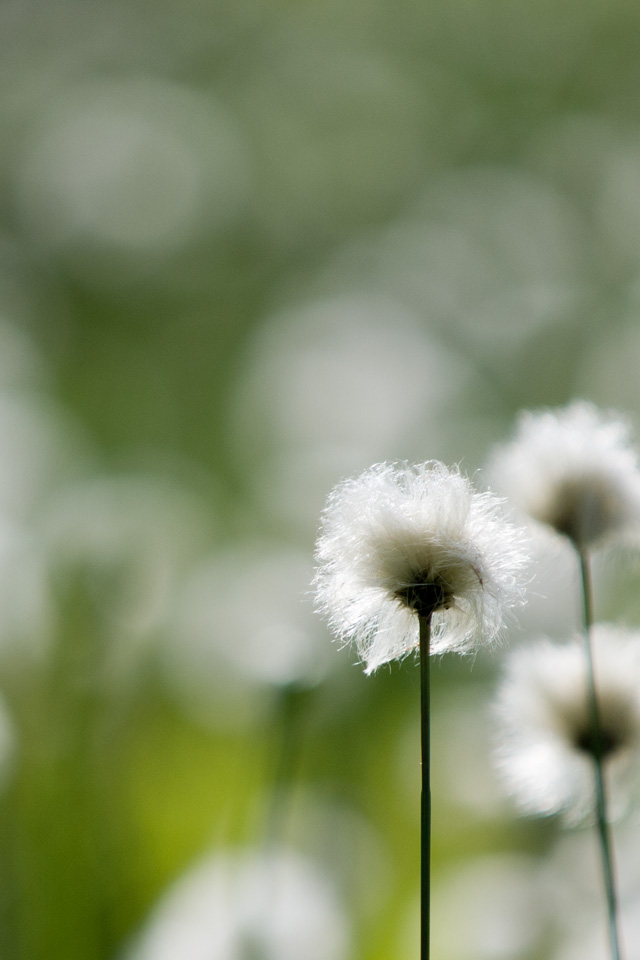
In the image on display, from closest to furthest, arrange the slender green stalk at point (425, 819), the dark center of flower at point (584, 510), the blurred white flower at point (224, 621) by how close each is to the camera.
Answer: the slender green stalk at point (425, 819), the dark center of flower at point (584, 510), the blurred white flower at point (224, 621)

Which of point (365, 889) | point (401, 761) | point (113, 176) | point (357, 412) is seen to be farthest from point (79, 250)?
point (365, 889)

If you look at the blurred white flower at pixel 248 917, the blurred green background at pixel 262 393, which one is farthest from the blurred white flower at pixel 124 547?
the blurred white flower at pixel 248 917

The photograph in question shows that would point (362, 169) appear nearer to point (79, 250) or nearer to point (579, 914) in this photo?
point (79, 250)

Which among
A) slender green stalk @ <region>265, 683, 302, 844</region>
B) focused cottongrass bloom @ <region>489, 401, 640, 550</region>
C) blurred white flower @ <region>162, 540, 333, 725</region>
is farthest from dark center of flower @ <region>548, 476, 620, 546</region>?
blurred white flower @ <region>162, 540, 333, 725</region>

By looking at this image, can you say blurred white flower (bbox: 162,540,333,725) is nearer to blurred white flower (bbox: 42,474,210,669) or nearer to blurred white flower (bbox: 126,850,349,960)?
blurred white flower (bbox: 42,474,210,669)

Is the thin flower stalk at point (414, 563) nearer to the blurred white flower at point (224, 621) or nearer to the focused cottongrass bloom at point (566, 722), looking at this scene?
the focused cottongrass bloom at point (566, 722)

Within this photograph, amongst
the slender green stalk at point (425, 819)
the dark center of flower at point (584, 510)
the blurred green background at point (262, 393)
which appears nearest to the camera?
the slender green stalk at point (425, 819)

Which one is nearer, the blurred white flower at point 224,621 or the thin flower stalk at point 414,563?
the thin flower stalk at point 414,563
